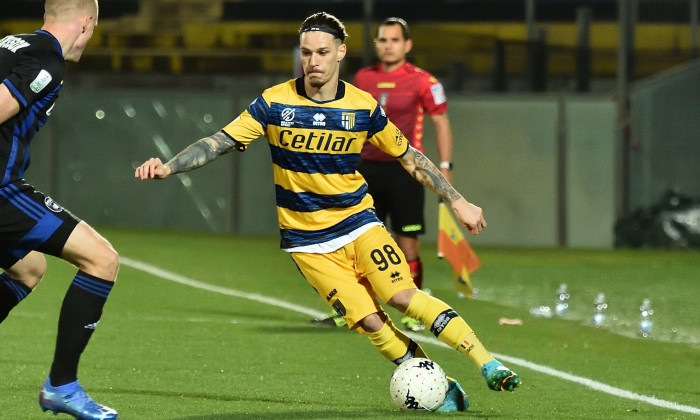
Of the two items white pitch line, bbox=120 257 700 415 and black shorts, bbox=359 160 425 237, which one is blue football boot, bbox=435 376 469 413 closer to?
white pitch line, bbox=120 257 700 415

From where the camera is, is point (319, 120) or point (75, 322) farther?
point (319, 120)

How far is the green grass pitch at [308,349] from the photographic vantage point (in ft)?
22.0

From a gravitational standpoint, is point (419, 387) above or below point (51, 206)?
below

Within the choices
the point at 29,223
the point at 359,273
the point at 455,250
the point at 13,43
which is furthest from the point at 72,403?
the point at 455,250

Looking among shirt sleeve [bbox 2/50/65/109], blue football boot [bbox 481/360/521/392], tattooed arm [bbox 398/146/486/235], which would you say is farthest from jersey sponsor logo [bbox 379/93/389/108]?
shirt sleeve [bbox 2/50/65/109]

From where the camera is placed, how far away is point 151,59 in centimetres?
2378

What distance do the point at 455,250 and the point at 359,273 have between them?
13.5ft

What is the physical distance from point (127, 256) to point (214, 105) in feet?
19.0

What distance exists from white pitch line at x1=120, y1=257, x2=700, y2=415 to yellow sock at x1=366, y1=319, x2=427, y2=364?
4.32 ft

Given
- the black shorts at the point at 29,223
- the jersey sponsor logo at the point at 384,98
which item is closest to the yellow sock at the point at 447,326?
the black shorts at the point at 29,223

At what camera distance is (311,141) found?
6520 mm

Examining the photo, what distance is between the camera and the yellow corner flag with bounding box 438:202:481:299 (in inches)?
411

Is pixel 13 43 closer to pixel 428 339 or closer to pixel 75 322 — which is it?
pixel 75 322

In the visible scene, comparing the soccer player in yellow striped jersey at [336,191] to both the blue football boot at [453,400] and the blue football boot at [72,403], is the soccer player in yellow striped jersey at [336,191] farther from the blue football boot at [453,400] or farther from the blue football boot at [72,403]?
the blue football boot at [72,403]
